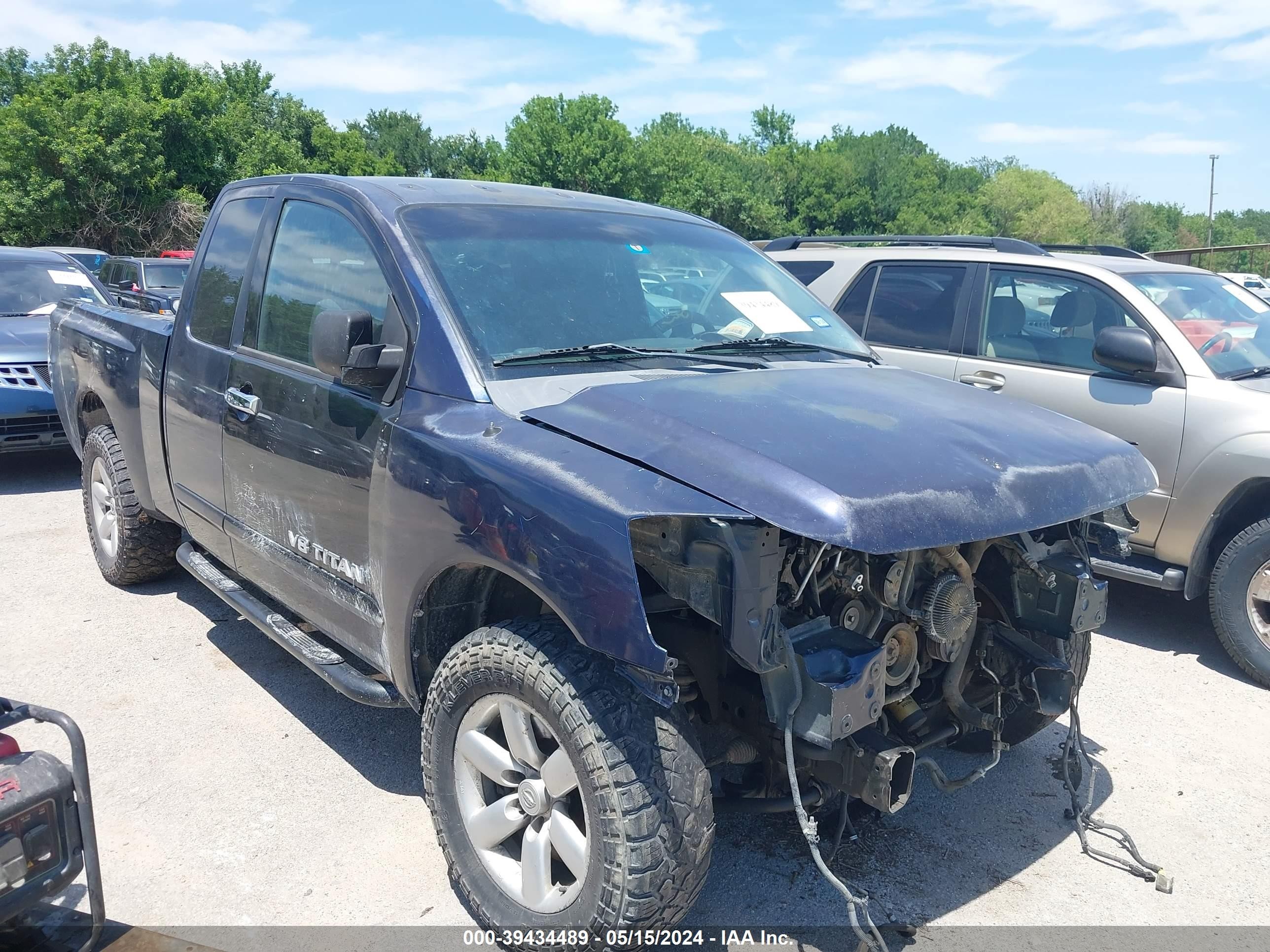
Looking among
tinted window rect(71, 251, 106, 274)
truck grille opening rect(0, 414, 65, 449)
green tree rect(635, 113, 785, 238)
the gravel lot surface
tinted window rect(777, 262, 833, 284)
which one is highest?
green tree rect(635, 113, 785, 238)

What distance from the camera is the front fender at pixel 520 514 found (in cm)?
222

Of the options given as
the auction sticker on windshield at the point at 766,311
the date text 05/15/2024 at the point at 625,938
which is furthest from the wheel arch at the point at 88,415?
the date text 05/15/2024 at the point at 625,938

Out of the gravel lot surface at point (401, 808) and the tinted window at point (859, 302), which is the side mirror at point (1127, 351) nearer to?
the gravel lot surface at point (401, 808)

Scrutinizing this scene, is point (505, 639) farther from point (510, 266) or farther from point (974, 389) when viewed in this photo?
point (974, 389)

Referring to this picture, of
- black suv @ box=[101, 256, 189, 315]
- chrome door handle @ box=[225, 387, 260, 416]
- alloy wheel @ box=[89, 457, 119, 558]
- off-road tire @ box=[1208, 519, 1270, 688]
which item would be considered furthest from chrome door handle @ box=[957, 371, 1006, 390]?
black suv @ box=[101, 256, 189, 315]

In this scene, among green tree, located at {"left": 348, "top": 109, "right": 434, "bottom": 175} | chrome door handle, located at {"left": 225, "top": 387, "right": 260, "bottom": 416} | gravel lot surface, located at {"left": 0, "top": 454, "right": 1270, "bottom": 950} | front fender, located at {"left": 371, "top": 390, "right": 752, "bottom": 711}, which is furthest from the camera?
green tree, located at {"left": 348, "top": 109, "right": 434, "bottom": 175}

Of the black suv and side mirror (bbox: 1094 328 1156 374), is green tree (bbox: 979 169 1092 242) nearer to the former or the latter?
the black suv

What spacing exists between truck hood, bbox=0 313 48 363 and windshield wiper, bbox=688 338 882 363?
6601 mm

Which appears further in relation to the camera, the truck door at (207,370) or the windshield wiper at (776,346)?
the truck door at (207,370)

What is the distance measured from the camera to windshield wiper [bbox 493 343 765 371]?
2.97 metres

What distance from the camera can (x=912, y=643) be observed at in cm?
276

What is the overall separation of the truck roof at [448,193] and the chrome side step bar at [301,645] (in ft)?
4.98

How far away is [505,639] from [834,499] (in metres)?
0.94

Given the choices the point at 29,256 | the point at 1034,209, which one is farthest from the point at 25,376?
the point at 1034,209
